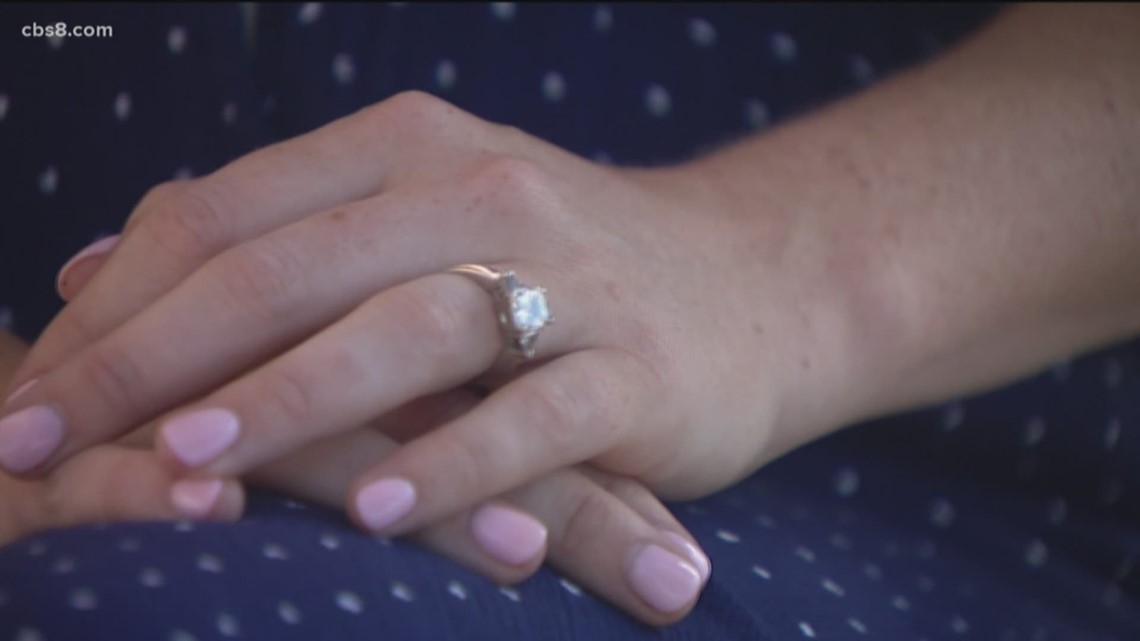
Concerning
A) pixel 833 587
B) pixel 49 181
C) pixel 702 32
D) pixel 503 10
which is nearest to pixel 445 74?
pixel 503 10

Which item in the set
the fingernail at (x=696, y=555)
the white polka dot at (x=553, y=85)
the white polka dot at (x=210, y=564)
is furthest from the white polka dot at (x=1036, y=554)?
the white polka dot at (x=210, y=564)

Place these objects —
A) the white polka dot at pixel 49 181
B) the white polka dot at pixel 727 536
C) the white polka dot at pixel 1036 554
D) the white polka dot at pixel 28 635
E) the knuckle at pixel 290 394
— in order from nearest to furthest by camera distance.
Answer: the white polka dot at pixel 28 635 → the knuckle at pixel 290 394 → the white polka dot at pixel 727 536 → the white polka dot at pixel 1036 554 → the white polka dot at pixel 49 181

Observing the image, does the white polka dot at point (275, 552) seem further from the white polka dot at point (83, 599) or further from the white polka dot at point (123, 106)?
the white polka dot at point (123, 106)

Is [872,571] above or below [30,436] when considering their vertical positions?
below

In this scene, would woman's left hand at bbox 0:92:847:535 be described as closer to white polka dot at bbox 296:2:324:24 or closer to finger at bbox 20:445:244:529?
finger at bbox 20:445:244:529

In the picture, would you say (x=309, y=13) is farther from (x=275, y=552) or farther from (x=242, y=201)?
(x=275, y=552)

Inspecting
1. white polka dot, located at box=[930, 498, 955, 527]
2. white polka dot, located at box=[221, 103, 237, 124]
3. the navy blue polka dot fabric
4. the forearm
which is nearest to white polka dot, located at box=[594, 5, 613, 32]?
the navy blue polka dot fabric
